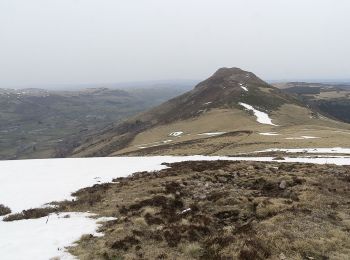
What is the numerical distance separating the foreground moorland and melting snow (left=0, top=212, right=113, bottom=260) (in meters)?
0.75

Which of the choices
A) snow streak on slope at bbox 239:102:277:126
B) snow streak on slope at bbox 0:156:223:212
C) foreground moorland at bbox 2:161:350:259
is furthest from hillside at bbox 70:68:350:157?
foreground moorland at bbox 2:161:350:259

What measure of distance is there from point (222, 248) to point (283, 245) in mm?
2360

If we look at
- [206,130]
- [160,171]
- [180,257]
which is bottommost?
[206,130]

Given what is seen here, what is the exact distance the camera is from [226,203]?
22.6 metres

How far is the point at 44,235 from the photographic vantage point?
18109 mm

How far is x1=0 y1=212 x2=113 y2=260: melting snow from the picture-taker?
15734 millimetres

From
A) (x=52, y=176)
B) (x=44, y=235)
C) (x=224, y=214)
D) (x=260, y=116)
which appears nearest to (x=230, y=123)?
(x=260, y=116)

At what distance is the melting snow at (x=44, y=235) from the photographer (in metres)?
15.7

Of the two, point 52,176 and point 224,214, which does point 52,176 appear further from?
point 224,214

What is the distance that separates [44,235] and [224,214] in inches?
363

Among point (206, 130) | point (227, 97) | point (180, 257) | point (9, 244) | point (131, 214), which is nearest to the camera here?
point (180, 257)

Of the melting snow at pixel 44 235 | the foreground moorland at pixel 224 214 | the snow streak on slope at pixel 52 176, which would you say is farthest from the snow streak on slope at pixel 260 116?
the melting snow at pixel 44 235

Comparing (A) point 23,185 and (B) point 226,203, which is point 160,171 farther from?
(B) point 226,203

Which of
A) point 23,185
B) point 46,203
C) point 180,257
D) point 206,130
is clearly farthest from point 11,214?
point 206,130
